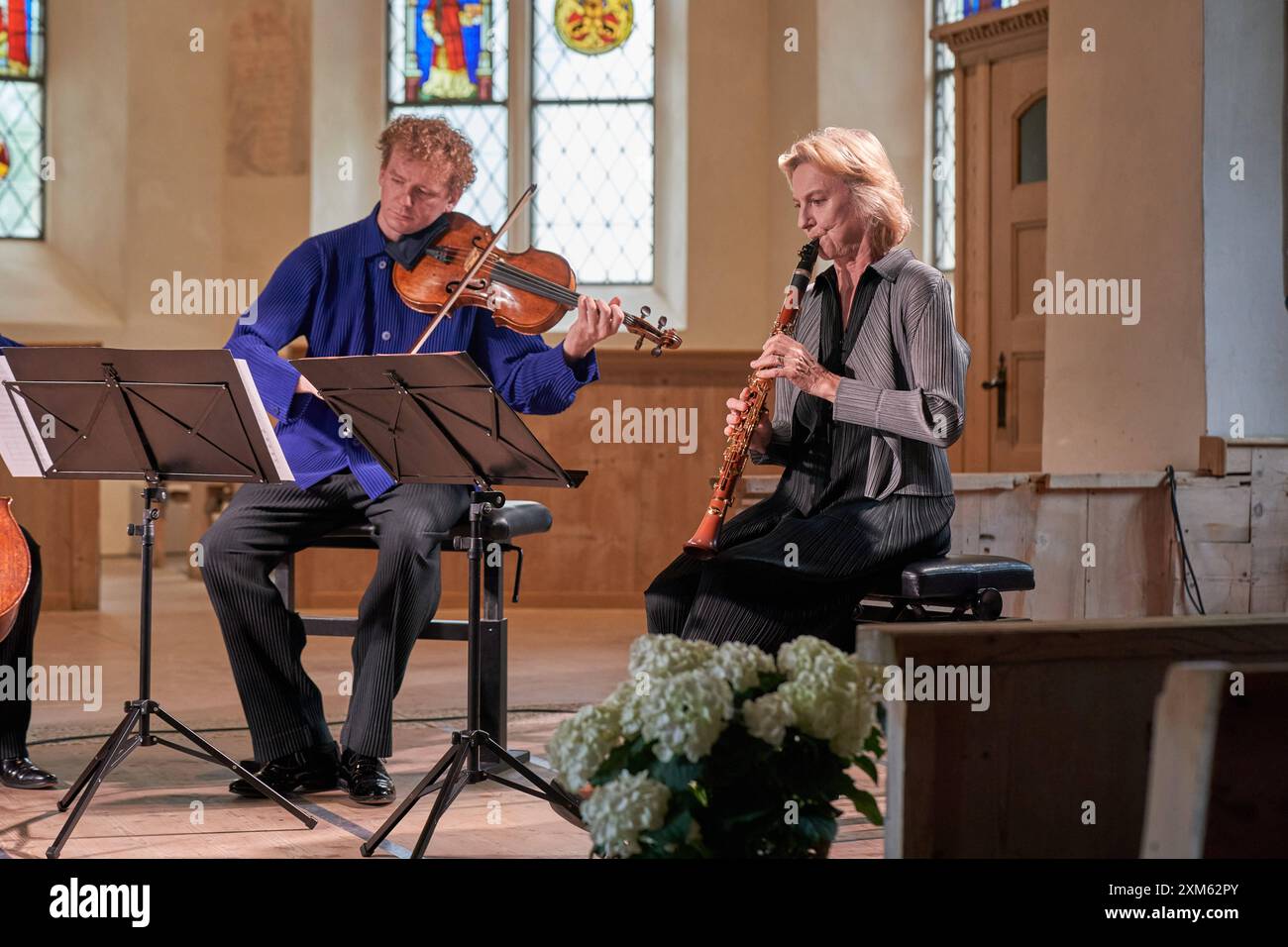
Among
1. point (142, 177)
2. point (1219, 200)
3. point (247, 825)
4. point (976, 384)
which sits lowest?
point (247, 825)

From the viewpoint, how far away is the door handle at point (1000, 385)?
7.31 m

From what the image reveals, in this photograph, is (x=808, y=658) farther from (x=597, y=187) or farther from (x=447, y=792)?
(x=597, y=187)

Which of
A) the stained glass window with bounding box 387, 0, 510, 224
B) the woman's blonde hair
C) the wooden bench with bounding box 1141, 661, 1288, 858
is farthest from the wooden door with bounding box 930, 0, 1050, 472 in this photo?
the wooden bench with bounding box 1141, 661, 1288, 858

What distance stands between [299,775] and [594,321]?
131cm

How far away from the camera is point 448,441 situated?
117 inches

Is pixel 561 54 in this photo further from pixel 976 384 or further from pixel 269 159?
pixel 976 384

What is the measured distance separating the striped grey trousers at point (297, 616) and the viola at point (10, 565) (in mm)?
415

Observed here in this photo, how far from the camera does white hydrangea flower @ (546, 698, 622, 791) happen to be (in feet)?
6.17

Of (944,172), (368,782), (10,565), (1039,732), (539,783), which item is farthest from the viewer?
(944,172)

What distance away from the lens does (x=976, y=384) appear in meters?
7.44

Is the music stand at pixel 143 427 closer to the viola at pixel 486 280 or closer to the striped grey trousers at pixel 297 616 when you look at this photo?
the striped grey trousers at pixel 297 616

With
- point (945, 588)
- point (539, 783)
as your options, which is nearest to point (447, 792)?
point (539, 783)
